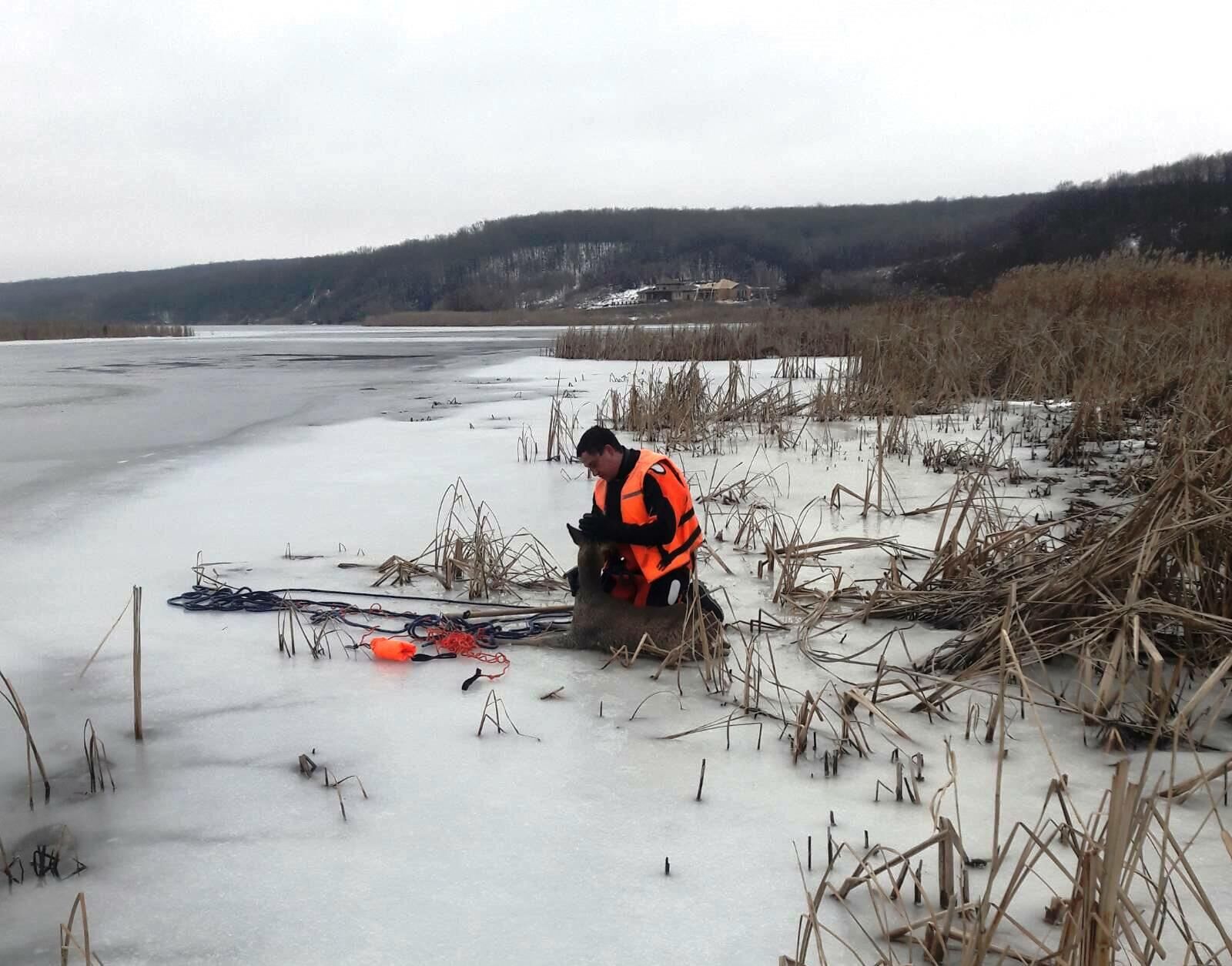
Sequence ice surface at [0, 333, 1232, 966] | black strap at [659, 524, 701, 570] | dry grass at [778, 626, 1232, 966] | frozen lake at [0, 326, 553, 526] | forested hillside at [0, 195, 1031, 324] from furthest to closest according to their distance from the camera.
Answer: forested hillside at [0, 195, 1031, 324] → frozen lake at [0, 326, 553, 526] → black strap at [659, 524, 701, 570] → ice surface at [0, 333, 1232, 966] → dry grass at [778, 626, 1232, 966]

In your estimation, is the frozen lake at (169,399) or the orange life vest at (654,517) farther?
the frozen lake at (169,399)

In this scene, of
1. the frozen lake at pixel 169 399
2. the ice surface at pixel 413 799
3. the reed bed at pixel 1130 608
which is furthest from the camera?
the frozen lake at pixel 169 399

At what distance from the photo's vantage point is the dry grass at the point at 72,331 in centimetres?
3941

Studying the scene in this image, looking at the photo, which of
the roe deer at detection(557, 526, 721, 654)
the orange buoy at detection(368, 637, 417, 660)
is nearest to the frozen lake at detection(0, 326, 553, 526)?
the orange buoy at detection(368, 637, 417, 660)

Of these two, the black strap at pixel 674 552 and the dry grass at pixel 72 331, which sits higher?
the dry grass at pixel 72 331

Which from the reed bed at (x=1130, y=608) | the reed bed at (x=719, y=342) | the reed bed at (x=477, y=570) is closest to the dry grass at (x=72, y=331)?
the reed bed at (x=719, y=342)

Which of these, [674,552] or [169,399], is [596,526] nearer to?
[674,552]

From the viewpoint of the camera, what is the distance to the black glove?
353 cm

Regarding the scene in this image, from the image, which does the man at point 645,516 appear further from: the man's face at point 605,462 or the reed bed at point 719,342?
the reed bed at point 719,342

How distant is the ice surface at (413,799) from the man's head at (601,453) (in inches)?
29.4

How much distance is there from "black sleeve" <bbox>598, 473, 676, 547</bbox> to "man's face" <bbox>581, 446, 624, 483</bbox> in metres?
0.13

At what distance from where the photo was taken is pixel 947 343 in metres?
10.9

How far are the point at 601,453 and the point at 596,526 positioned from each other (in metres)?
0.26

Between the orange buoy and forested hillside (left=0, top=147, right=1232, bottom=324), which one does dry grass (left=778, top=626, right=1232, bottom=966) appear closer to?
the orange buoy
